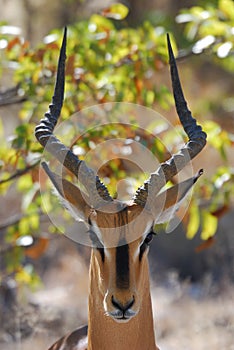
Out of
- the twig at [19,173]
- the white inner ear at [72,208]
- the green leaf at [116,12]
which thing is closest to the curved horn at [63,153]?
the white inner ear at [72,208]

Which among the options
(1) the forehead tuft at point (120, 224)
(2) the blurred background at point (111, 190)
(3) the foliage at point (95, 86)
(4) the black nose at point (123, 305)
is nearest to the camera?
(4) the black nose at point (123, 305)

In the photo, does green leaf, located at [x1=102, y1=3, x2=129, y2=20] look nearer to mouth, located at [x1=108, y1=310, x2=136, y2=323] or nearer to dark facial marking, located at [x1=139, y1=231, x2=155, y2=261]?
dark facial marking, located at [x1=139, y1=231, x2=155, y2=261]

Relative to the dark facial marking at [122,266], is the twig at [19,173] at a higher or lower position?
higher

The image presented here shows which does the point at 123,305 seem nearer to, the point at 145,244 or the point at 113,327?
the point at 145,244

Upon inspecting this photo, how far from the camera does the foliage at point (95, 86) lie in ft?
20.3

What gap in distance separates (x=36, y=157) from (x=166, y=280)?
4060mm

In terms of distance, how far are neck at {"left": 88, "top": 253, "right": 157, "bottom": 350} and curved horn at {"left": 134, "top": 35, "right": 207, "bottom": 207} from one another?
1.60 feet

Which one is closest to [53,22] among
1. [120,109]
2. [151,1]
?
[151,1]

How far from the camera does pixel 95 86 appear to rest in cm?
653

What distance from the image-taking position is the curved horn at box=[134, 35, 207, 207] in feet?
Result: 14.9

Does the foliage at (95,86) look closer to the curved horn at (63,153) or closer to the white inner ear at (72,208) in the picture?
the curved horn at (63,153)

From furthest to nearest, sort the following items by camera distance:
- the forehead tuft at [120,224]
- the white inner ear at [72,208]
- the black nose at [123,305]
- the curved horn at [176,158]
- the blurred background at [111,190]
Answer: the blurred background at [111,190]
the white inner ear at [72,208]
the curved horn at [176,158]
the forehead tuft at [120,224]
the black nose at [123,305]

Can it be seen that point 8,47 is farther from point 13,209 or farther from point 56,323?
point 13,209

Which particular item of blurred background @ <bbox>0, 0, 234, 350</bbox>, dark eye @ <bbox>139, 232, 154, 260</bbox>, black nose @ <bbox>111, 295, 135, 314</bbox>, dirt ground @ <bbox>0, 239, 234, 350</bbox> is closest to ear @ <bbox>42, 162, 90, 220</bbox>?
dark eye @ <bbox>139, 232, 154, 260</bbox>
